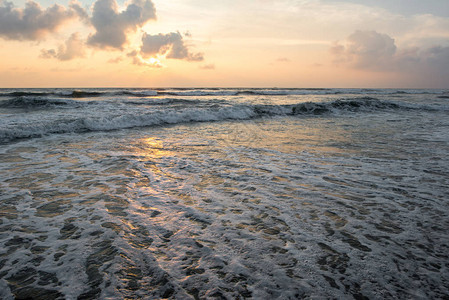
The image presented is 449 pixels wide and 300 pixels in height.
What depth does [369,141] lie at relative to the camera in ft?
27.8

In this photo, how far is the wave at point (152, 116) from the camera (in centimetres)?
988

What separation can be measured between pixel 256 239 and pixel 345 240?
97 centimetres

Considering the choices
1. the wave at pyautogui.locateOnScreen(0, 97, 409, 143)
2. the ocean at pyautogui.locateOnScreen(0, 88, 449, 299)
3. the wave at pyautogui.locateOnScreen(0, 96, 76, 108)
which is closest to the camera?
the ocean at pyautogui.locateOnScreen(0, 88, 449, 299)

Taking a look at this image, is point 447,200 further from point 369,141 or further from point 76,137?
point 76,137

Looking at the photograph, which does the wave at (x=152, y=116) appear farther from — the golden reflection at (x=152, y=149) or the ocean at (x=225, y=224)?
the golden reflection at (x=152, y=149)

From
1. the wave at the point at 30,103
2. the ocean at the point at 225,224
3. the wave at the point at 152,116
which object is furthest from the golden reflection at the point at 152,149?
the wave at the point at 30,103

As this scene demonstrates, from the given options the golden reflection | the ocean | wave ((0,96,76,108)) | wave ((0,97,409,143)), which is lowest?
the ocean

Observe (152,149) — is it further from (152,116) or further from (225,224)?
(152,116)

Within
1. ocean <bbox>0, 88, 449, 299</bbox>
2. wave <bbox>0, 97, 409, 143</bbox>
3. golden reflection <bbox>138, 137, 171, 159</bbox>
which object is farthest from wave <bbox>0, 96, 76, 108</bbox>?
ocean <bbox>0, 88, 449, 299</bbox>

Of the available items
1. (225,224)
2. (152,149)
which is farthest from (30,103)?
(225,224)

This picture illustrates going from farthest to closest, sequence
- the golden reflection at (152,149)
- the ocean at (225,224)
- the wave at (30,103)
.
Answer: the wave at (30,103)
the golden reflection at (152,149)
the ocean at (225,224)

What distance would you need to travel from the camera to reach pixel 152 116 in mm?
13812

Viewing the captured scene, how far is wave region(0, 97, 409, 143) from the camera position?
389 inches

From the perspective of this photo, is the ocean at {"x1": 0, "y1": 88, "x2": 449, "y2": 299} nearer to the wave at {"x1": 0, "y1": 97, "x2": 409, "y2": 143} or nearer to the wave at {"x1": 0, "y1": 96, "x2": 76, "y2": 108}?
the wave at {"x1": 0, "y1": 97, "x2": 409, "y2": 143}
